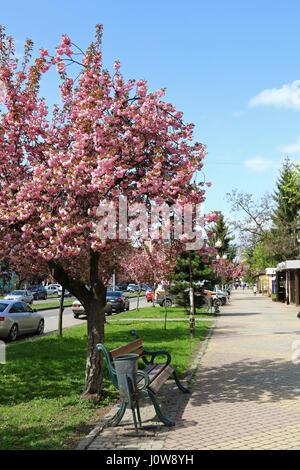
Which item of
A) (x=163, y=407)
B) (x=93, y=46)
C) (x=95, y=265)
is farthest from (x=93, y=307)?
(x=93, y=46)

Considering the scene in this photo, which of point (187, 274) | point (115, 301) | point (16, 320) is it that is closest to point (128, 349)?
point (16, 320)

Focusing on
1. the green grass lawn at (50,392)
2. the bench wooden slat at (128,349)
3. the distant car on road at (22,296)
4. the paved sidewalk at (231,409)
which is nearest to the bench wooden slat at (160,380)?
the paved sidewalk at (231,409)

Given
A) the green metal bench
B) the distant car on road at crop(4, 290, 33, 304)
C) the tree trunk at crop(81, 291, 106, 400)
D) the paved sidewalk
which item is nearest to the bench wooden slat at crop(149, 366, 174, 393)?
the green metal bench

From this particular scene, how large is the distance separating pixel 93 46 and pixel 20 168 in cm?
253

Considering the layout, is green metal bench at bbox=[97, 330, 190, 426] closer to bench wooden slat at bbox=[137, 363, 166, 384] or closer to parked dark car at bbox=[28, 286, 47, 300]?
bench wooden slat at bbox=[137, 363, 166, 384]

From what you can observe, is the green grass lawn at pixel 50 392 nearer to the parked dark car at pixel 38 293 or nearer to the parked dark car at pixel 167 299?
the parked dark car at pixel 167 299

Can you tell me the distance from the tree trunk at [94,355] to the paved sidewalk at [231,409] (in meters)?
0.94

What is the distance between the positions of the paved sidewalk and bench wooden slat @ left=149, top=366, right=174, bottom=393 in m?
0.42

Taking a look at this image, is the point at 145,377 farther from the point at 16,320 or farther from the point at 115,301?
the point at 115,301

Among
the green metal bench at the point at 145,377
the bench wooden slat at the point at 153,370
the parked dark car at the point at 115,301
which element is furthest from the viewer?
the parked dark car at the point at 115,301

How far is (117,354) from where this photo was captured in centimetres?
743

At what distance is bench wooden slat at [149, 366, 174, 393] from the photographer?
23.6 feet

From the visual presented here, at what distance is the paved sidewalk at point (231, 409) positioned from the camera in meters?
6.04

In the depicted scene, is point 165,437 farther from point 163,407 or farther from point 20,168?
point 20,168
